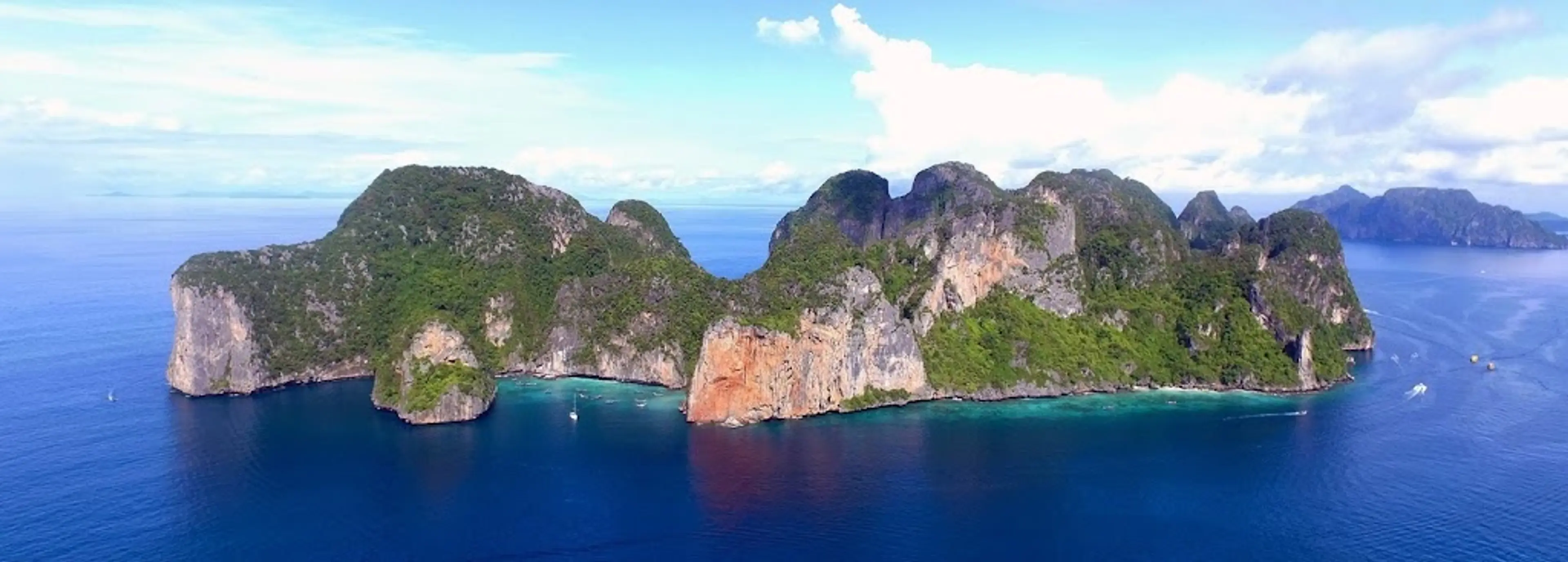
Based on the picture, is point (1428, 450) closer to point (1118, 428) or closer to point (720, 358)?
point (1118, 428)

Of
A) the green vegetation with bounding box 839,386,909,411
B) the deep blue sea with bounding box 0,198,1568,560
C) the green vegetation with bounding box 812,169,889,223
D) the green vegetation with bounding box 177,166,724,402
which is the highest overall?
the green vegetation with bounding box 812,169,889,223

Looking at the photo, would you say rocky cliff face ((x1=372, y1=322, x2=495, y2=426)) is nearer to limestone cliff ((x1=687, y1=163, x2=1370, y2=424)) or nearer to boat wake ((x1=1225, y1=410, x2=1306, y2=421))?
limestone cliff ((x1=687, y1=163, x2=1370, y2=424))

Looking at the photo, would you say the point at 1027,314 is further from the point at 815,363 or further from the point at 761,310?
the point at 761,310

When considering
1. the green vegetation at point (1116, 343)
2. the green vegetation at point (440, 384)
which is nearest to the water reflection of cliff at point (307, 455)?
the green vegetation at point (440, 384)

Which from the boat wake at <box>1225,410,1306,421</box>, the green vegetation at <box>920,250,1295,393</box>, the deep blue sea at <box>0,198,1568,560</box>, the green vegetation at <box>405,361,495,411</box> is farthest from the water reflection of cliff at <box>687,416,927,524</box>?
the boat wake at <box>1225,410,1306,421</box>

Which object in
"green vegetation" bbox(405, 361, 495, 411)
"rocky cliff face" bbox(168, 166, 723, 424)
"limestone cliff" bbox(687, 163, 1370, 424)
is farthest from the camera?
"rocky cliff face" bbox(168, 166, 723, 424)

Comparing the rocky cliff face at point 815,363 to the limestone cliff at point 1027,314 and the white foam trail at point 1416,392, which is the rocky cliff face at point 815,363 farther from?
the white foam trail at point 1416,392
